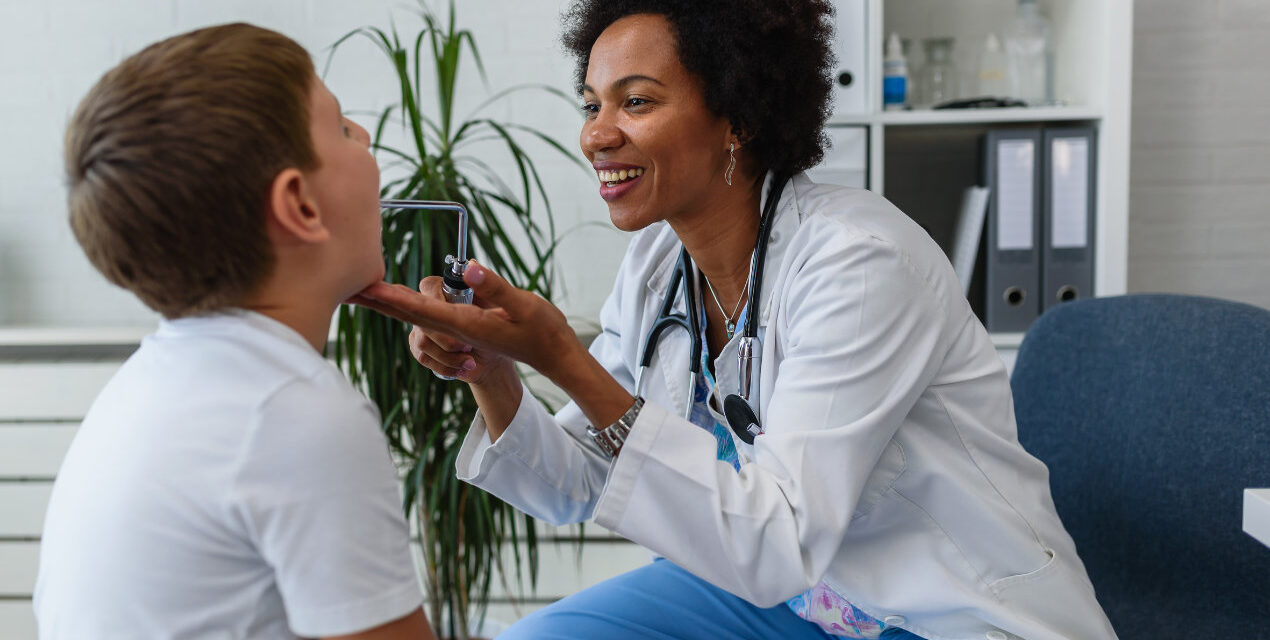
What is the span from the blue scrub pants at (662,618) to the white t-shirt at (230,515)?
0.55 metres

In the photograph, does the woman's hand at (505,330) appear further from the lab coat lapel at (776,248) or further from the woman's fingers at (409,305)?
the lab coat lapel at (776,248)

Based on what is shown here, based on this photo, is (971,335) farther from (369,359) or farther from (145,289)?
(369,359)

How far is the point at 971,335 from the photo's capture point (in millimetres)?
1171

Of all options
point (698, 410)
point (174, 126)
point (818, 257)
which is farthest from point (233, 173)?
point (698, 410)

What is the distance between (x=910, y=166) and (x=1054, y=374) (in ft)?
3.10

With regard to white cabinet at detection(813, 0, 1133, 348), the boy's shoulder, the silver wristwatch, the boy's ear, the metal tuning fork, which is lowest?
the silver wristwatch

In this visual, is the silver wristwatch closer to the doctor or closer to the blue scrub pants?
the doctor

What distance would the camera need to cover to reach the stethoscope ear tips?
120 centimetres

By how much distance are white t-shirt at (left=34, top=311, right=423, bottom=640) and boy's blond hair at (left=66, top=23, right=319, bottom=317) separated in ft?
0.22

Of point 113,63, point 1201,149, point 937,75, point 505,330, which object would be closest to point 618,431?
point 505,330

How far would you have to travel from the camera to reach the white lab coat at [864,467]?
3.34 feet

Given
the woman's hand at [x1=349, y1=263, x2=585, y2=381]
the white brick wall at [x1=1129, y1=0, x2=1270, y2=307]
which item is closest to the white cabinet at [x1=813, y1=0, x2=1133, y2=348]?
the white brick wall at [x1=1129, y1=0, x2=1270, y2=307]

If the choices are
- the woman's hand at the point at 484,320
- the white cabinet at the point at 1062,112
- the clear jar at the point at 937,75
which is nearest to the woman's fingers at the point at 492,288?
the woman's hand at the point at 484,320

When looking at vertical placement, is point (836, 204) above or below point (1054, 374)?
above
